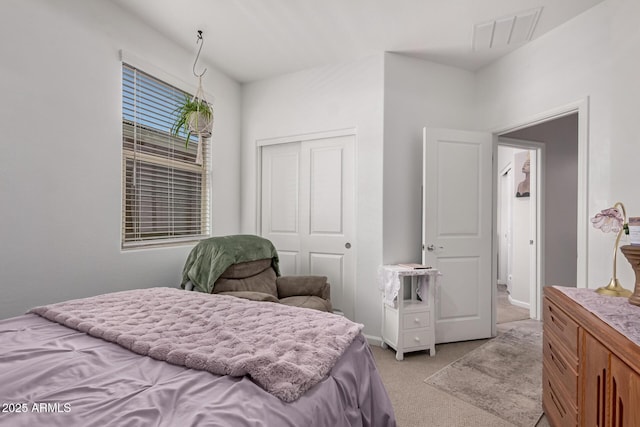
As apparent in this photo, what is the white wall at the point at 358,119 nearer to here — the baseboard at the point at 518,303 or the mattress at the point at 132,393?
the mattress at the point at 132,393

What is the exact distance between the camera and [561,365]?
156cm

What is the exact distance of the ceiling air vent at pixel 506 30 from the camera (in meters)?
2.42

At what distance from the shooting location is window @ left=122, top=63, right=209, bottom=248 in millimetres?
2545

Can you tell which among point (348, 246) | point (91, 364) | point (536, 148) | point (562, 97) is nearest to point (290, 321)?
point (91, 364)

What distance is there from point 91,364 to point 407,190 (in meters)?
2.74

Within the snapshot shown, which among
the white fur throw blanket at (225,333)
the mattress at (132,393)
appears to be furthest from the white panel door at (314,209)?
the mattress at (132,393)

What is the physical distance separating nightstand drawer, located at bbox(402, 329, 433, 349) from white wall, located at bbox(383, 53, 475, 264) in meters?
0.66

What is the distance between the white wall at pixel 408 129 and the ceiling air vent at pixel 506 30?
1.59 ft

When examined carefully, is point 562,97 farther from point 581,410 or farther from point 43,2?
point 43,2

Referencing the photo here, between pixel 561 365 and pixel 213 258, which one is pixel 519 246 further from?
pixel 213 258

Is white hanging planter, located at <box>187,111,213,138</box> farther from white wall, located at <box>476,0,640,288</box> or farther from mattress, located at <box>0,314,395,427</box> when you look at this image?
white wall, located at <box>476,0,640,288</box>

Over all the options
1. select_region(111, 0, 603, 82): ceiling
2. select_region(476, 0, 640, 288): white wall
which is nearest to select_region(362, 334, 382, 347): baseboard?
select_region(476, 0, 640, 288): white wall

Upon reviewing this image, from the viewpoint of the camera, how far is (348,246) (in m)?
3.25

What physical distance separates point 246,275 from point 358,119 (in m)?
1.86
